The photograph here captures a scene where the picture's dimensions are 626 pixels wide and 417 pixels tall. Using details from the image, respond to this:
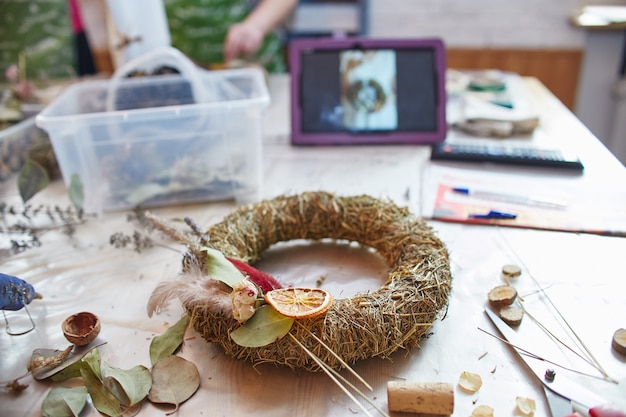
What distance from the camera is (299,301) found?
0.59 meters

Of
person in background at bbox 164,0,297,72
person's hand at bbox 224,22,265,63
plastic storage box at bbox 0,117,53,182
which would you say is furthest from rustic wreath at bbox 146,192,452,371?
person in background at bbox 164,0,297,72

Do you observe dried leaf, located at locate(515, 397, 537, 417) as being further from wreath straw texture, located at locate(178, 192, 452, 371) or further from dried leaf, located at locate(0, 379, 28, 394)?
dried leaf, located at locate(0, 379, 28, 394)

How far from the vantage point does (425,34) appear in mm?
2160

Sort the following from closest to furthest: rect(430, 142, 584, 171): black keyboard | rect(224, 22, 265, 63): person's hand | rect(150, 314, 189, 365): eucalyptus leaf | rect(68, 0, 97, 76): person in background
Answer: rect(150, 314, 189, 365): eucalyptus leaf < rect(430, 142, 584, 171): black keyboard < rect(224, 22, 265, 63): person's hand < rect(68, 0, 97, 76): person in background

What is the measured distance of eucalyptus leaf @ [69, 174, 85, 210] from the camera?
0.94 metres

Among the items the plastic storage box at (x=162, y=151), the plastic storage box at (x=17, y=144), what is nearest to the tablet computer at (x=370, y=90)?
the plastic storage box at (x=162, y=151)

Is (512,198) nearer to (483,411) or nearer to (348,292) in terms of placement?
(348,292)

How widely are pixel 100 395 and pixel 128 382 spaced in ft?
0.10

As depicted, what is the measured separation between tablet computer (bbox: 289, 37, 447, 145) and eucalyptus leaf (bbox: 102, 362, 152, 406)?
0.75 meters

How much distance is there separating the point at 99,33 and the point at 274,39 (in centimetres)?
104

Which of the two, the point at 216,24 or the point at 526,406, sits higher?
the point at 216,24

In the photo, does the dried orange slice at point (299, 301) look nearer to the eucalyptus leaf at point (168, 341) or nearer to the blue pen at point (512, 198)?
the eucalyptus leaf at point (168, 341)

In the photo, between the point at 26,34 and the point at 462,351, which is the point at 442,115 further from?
the point at 26,34

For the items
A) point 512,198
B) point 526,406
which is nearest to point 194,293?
point 526,406
